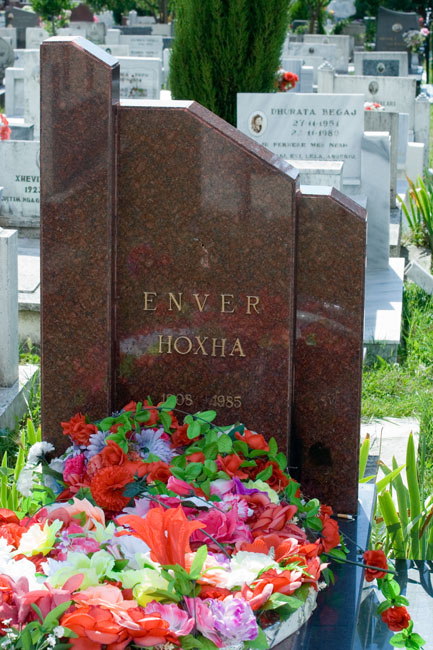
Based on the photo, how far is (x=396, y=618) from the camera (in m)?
2.82

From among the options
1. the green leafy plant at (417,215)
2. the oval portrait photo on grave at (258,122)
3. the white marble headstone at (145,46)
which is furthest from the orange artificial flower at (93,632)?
the white marble headstone at (145,46)

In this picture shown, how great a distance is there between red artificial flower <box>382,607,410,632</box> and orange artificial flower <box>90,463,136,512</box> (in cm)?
80

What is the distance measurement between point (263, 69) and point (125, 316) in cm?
512

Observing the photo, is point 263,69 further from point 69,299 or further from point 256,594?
point 256,594

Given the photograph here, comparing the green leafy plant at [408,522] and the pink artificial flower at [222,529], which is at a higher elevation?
the pink artificial flower at [222,529]

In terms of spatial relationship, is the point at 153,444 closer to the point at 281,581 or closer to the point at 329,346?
the point at 329,346

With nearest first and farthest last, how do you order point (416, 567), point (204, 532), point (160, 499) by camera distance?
point (204, 532) < point (160, 499) < point (416, 567)

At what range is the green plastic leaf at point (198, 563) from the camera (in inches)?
89.2

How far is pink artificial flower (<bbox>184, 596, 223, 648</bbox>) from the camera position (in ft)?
7.20

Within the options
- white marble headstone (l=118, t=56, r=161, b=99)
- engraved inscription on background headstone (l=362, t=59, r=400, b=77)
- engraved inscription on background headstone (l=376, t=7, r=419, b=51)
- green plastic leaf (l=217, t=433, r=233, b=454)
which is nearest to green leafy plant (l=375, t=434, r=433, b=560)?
green plastic leaf (l=217, t=433, r=233, b=454)

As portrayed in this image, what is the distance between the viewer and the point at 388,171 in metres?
7.43

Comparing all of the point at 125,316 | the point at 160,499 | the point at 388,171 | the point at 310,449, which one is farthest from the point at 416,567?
the point at 388,171

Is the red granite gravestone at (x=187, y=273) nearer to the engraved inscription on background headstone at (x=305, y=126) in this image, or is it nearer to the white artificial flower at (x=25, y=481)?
the white artificial flower at (x=25, y=481)

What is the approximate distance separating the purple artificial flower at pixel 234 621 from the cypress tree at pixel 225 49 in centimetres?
612
